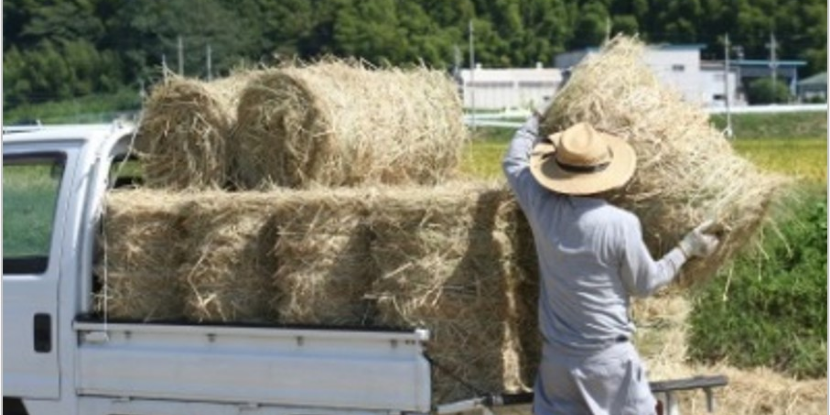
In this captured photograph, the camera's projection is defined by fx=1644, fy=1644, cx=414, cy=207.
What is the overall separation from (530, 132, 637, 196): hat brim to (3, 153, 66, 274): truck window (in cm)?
215

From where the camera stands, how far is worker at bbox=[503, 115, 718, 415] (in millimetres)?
5207

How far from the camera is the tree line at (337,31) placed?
33.9m

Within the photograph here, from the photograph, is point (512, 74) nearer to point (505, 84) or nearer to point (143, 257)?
point (505, 84)

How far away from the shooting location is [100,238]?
6.32 meters

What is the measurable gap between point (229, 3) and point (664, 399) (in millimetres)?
32847

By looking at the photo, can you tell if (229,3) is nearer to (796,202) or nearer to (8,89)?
(8,89)

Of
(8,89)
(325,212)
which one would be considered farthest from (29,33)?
(325,212)

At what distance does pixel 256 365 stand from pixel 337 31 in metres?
33.8

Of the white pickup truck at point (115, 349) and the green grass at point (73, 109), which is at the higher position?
the green grass at point (73, 109)

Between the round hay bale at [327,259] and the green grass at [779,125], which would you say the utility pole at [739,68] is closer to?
the green grass at [779,125]

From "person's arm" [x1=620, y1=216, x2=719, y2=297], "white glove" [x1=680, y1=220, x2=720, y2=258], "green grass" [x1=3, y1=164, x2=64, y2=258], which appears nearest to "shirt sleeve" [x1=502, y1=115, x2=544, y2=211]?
"person's arm" [x1=620, y1=216, x2=719, y2=297]

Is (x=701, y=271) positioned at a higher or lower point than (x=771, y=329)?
higher

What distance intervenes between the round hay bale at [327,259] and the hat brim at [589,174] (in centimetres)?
67

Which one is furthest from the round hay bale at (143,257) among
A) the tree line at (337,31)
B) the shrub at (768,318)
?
the tree line at (337,31)
